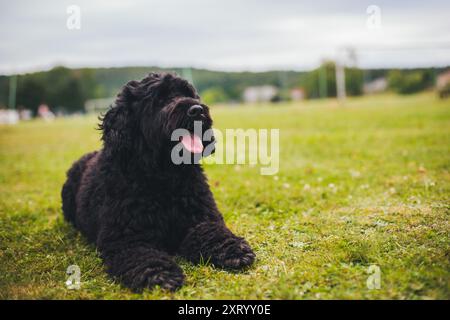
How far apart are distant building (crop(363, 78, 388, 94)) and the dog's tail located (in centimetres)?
2662

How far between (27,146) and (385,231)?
1546 centimetres

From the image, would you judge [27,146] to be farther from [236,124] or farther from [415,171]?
[415,171]

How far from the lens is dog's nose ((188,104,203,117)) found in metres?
4.22

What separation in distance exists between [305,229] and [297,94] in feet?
100

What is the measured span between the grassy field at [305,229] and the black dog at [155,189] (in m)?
0.24

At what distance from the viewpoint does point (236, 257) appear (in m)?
4.10

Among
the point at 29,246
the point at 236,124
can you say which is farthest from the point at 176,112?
the point at 236,124

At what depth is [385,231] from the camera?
15.8ft

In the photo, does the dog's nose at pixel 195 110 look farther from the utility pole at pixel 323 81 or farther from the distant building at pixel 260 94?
the utility pole at pixel 323 81

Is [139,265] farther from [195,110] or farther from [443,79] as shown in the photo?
[443,79]
